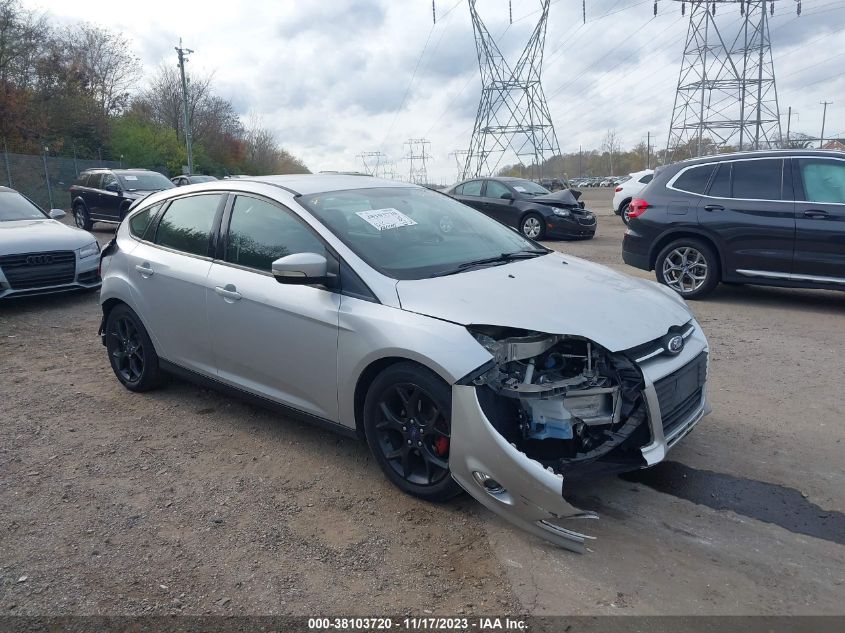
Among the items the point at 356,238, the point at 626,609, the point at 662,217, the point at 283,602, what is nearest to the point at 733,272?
the point at 662,217

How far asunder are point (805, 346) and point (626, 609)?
4494mm

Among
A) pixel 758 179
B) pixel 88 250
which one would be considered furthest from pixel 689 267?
pixel 88 250

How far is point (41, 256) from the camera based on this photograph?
8070 mm

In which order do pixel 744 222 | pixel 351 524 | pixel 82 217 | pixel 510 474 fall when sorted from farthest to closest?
pixel 82 217, pixel 744 222, pixel 351 524, pixel 510 474

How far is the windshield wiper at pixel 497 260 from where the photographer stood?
3.74m

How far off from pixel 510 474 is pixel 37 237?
24.8 ft

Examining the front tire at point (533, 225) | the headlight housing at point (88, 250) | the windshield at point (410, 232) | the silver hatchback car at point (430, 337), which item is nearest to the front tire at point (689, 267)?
the windshield at point (410, 232)

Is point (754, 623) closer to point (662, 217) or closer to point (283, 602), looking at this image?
point (283, 602)

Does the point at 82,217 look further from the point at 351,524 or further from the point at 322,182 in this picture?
the point at 351,524

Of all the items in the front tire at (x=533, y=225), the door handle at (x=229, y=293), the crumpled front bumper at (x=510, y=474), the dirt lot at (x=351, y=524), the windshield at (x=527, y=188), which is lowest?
the dirt lot at (x=351, y=524)

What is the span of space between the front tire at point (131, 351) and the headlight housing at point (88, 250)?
12.4 feet

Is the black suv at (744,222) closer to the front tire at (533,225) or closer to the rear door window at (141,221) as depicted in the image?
the rear door window at (141,221)

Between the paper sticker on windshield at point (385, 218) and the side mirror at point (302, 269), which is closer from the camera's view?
the side mirror at point (302, 269)

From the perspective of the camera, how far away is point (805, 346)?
609 centimetres
